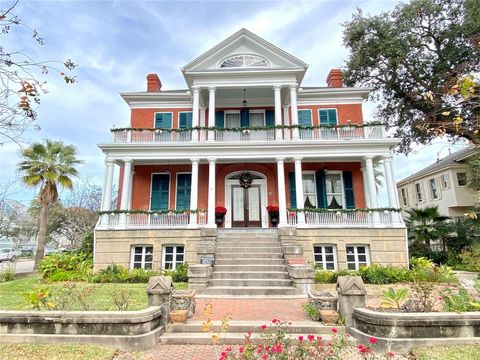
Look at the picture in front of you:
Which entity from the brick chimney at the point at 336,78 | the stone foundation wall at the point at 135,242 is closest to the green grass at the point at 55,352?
the stone foundation wall at the point at 135,242

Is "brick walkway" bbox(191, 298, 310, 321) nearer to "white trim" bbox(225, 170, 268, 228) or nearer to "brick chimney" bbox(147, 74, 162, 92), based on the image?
"white trim" bbox(225, 170, 268, 228)

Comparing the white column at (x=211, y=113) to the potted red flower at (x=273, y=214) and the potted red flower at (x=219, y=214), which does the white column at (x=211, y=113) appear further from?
the potted red flower at (x=273, y=214)

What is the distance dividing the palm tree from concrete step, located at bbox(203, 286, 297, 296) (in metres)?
12.0

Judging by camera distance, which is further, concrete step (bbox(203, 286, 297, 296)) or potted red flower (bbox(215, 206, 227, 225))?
potted red flower (bbox(215, 206, 227, 225))

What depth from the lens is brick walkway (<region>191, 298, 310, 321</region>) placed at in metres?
6.17

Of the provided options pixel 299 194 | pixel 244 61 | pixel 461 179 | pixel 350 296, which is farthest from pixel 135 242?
pixel 461 179

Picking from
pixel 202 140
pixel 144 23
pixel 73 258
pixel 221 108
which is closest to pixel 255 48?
pixel 221 108

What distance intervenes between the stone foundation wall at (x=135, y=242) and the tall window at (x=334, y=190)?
23.4 ft

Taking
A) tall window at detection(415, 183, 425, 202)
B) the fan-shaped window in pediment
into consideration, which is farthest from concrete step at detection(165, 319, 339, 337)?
tall window at detection(415, 183, 425, 202)

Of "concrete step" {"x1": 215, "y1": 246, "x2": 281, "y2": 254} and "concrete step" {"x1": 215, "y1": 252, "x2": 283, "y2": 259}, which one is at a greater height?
"concrete step" {"x1": 215, "y1": 246, "x2": 281, "y2": 254}

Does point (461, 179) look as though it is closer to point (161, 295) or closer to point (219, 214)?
point (219, 214)

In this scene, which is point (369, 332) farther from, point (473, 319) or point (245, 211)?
point (245, 211)

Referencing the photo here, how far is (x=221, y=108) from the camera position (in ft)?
53.8

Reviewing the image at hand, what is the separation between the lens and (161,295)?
18.4 ft
